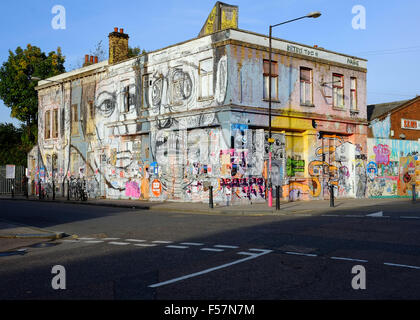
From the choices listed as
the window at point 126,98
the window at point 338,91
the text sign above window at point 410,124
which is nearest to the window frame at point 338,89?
the window at point 338,91

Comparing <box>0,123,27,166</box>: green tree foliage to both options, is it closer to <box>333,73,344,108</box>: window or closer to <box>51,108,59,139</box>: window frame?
<box>51,108,59,139</box>: window frame

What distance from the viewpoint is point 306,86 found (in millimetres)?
27375

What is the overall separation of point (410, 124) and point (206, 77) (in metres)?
16.8

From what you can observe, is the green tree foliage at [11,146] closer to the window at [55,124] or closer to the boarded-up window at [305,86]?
the window at [55,124]

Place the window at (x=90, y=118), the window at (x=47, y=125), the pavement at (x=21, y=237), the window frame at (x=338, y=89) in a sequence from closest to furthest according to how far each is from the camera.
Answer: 1. the pavement at (x=21, y=237)
2. the window frame at (x=338, y=89)
3. the window at (x=90, y=118)
4. the window at (x=47, y=125)

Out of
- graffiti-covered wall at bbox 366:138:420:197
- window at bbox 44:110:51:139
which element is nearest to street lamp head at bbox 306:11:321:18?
graffiti-covered wall at bbox 366:138:420:197

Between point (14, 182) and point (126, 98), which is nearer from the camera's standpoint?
point (126, 98)

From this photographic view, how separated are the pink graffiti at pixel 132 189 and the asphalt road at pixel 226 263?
1593cm

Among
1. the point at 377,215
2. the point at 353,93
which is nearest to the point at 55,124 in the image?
the point at 353,93

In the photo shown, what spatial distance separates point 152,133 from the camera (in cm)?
2852

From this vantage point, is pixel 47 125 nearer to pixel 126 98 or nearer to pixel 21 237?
pixel 126 98

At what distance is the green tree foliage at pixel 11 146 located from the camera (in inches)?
2062

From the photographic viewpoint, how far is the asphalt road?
6262 mm
